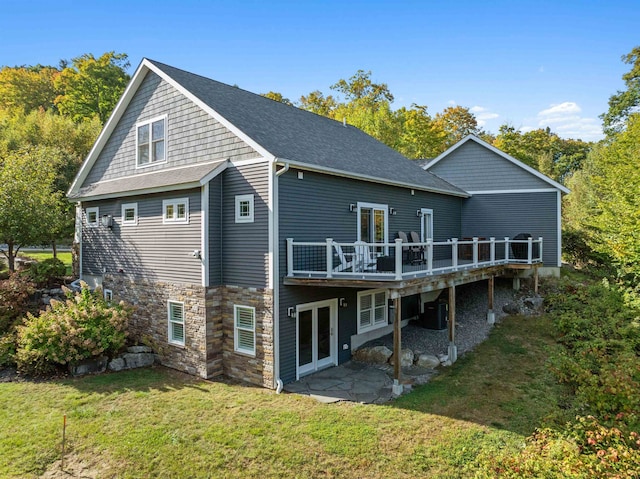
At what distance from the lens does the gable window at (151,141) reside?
39.8 ft

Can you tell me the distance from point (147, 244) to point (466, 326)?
427 inches

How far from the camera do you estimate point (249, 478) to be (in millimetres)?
6051

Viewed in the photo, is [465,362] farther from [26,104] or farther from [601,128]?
[26,104]

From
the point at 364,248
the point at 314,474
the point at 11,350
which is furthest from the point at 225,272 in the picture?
the point at 11,350

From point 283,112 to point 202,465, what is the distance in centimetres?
1107

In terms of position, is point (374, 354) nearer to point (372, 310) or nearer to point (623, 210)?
point (372, 310)

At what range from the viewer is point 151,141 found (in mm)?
12438

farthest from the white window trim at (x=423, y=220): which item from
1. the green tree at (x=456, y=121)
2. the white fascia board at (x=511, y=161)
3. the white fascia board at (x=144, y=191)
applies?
the green tree at (x=456, y=121)

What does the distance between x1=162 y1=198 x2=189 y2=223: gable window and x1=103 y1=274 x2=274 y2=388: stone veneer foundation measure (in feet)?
5.91

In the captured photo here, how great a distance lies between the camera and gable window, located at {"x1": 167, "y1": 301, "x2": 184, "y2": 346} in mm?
10805

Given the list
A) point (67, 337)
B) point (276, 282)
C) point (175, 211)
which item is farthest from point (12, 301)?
point (276, 282)

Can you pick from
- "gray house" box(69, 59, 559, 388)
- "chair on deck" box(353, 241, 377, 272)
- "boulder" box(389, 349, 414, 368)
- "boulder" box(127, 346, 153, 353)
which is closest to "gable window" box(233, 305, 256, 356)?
"gray house" box(69, 59, 559, 388)

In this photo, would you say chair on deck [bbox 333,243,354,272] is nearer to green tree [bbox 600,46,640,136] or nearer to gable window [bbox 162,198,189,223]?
gable window [bbox 162,198,189,223]

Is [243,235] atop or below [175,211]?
below
